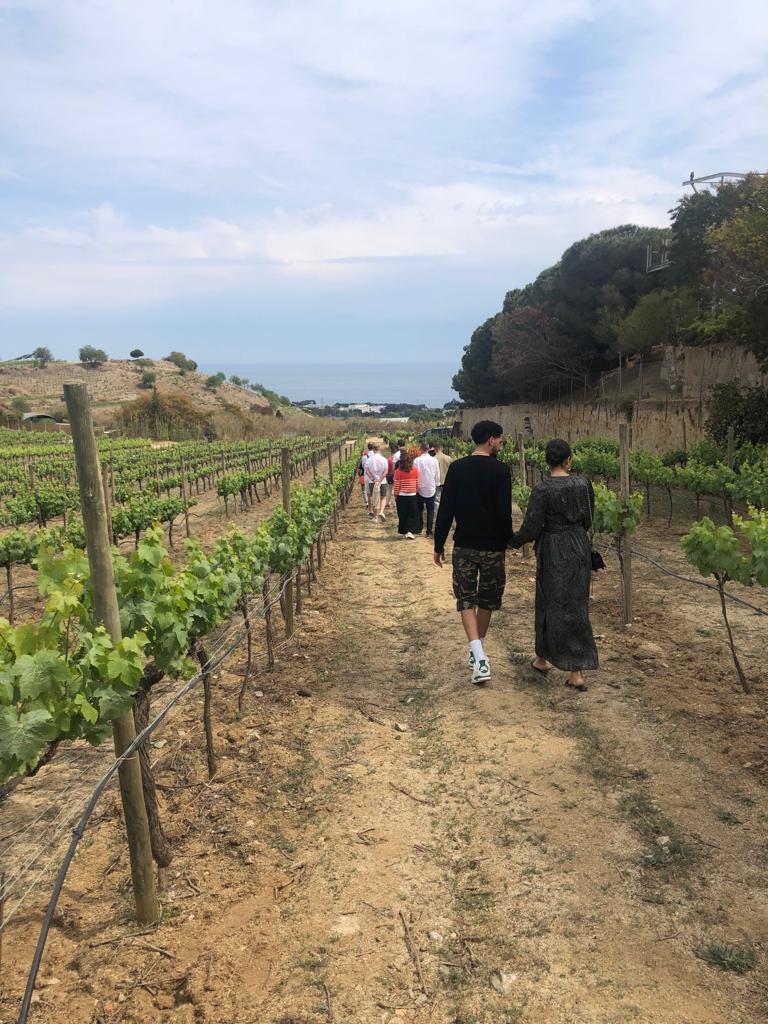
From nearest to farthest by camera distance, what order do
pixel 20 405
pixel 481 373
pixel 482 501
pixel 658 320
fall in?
1. pixel 482 501
2. pixel 658 320
3. pixel 481 373
4. pixel 20 405

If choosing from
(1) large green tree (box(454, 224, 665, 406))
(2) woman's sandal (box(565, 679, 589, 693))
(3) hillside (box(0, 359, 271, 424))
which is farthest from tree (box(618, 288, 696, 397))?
(3) hillside (box(0, 359, 271, 424))

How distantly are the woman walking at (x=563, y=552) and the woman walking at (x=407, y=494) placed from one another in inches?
253

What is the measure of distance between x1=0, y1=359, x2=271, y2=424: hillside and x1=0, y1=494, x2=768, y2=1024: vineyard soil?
63.8m

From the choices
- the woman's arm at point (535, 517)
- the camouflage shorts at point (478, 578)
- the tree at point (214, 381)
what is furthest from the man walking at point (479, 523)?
the tree at point (214, 381)

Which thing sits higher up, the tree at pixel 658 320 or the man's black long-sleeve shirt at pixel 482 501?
the tree at pixel 658 320

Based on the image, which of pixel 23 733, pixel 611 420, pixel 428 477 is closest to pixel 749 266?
pixel 428 477

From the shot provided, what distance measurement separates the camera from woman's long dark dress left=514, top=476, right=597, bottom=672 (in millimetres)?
5094

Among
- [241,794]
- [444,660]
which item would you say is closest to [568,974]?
[241,794]

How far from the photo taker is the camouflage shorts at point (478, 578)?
17.4 ft

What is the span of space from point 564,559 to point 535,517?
359 millimetres

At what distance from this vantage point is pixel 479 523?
5.25 metres

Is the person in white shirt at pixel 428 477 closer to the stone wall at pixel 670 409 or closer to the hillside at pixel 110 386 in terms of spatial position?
the stone wall at pixel 670 409

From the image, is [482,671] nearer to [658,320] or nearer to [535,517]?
[535,517]

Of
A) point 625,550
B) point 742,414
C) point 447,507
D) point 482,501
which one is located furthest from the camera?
point 742,414
